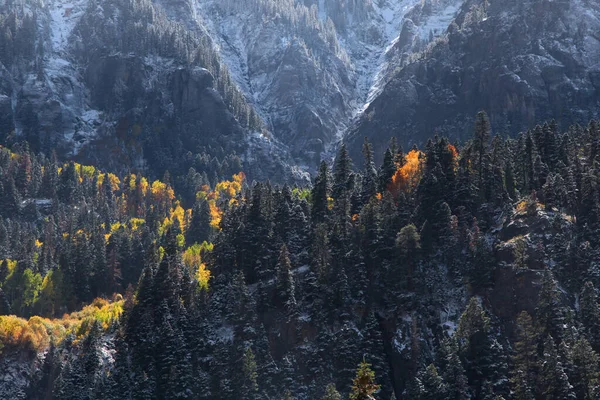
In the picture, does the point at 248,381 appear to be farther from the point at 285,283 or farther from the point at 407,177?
the point at 407,177

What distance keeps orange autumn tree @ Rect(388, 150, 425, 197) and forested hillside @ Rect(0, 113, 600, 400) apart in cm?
34

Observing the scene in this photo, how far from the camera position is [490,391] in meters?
93.8

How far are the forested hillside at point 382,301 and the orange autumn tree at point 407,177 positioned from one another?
342 millimetres

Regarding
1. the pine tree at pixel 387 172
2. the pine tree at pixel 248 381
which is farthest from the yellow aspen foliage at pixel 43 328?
the pine tree at pixel 387 172

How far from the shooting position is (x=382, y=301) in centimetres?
11656

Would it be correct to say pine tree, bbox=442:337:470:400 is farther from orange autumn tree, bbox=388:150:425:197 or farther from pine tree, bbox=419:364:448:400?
orange autumn tree, bbox=388:150:425:197

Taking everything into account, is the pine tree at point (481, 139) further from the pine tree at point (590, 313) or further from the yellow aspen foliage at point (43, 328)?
the yellow aspen foliage at point (43, 328)

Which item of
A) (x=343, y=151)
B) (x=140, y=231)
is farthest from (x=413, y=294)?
(x=140, y=231)

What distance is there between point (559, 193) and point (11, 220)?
5403 inches

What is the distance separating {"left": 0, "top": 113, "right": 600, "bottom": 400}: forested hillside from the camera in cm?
9892

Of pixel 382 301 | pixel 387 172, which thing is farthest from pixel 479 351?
pixel 387 172

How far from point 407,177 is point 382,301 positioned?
26214 mm

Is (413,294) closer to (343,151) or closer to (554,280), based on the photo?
(554,280)

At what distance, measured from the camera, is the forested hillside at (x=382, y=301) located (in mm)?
98925
